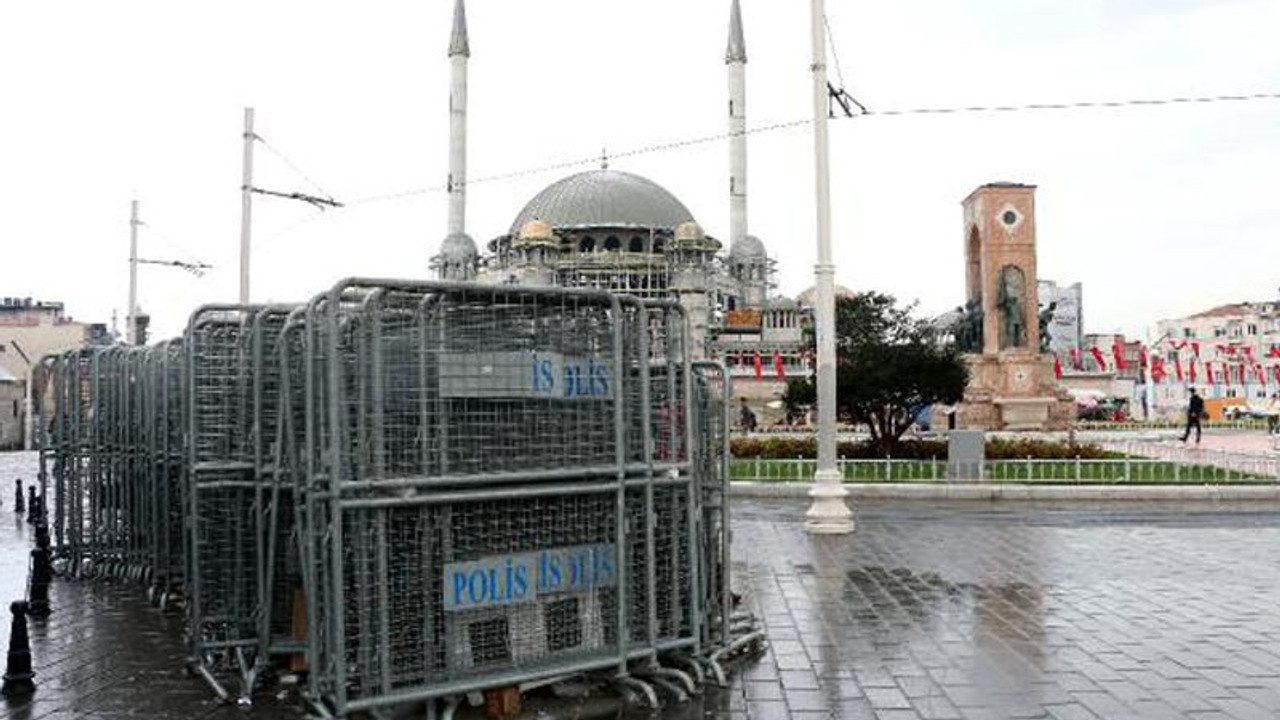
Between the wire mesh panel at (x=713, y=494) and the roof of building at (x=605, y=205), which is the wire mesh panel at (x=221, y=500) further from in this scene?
the roof of building at (x=605, y=205)

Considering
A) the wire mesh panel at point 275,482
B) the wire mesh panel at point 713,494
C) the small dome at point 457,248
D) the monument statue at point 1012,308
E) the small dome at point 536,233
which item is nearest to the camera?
the wire mesh panel at point 275,482

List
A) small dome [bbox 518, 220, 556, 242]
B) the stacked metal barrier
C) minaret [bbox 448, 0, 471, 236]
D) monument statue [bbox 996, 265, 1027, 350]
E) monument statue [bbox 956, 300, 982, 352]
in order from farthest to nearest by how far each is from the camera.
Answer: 1. small dome [bbox 518, 220, 556, 242]
2. minaret [bbox 448, 0, 471, 236]
3. monument statue [bbox 956, 300, 982, 352]
4. monument statue [bbox 996, 265, 1027, 350]
5. the stacked metal barrier

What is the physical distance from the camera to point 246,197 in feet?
75.4

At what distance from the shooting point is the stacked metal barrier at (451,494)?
600cm

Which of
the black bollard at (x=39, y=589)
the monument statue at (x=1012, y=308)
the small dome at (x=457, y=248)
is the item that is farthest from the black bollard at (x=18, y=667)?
the small dome at (x=457, y=248)

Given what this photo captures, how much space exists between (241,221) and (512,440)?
18525 millimetres

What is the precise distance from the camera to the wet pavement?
22.1ft

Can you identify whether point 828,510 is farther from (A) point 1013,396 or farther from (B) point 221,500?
(A) point 1013,396

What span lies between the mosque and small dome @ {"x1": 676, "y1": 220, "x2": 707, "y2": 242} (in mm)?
91

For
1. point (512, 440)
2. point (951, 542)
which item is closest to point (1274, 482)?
point (951, 542)

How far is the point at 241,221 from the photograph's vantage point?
23109 millimetres

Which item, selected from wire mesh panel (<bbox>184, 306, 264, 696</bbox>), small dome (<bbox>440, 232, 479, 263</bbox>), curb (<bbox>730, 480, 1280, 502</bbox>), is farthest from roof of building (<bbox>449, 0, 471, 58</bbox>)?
wire mesh panel (<bbox>184, 306, 264, 696</bbox>)

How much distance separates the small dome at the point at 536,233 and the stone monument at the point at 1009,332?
53490 millimetres

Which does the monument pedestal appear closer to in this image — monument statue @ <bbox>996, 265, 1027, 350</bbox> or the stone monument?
the stone monument
